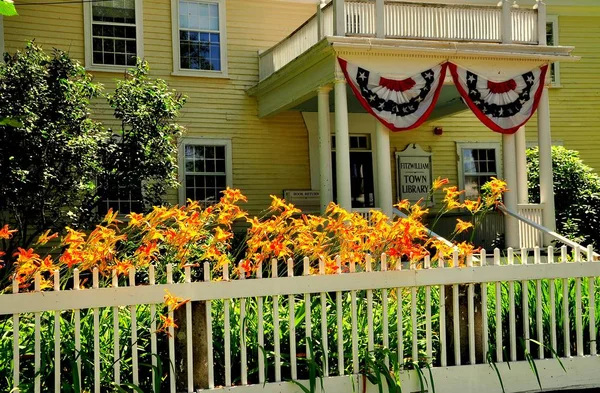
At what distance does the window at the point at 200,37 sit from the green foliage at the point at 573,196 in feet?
24.6

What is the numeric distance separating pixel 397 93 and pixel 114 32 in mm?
6444

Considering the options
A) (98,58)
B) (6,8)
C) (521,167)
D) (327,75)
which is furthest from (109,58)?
(6,8)

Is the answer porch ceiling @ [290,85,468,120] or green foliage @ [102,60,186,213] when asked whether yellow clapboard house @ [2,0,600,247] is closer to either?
porch ceiling @ [290,85,468,120]

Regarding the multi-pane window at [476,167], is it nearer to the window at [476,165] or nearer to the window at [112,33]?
the window at [476,165]

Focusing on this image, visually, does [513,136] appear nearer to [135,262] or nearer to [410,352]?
[410,352]

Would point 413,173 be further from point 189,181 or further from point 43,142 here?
point 43,142

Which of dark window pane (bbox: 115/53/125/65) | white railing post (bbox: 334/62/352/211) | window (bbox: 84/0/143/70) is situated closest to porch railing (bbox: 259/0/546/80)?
white railing post (bbox: 334/62/352/211)

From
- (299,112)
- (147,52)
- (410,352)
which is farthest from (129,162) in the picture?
(410,352)

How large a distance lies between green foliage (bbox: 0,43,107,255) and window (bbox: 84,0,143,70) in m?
3.22

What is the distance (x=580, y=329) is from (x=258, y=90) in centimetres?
1098

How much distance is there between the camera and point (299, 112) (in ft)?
52.5

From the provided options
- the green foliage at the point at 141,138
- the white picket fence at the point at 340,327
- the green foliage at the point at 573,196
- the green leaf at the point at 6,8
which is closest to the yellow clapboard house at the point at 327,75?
the green foliage at the point at 573,196

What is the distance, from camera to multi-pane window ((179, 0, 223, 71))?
15.3 meters

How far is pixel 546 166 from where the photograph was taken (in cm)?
1330
